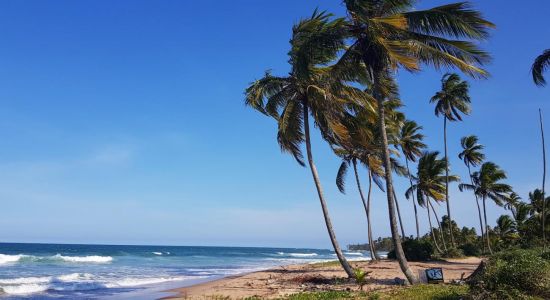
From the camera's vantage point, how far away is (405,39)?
1378 cm

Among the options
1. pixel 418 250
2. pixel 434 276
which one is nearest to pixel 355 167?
pixel 418 250

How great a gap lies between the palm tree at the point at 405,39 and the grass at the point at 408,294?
5.63 feet

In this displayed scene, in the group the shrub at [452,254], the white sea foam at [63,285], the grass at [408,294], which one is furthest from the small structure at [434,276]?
the shrub at [452,254]

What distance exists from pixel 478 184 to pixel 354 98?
95.7 feet

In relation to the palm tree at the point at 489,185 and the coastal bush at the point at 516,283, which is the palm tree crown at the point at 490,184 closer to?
the palm tree at the point at 489,185

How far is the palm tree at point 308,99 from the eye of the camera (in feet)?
53.9

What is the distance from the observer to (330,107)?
17.0m

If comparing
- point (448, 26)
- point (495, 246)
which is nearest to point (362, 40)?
point (448, 26)

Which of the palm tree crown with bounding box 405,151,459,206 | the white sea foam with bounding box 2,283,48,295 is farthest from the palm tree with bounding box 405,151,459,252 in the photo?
the white sea foam with bounding box 2,283,48,295

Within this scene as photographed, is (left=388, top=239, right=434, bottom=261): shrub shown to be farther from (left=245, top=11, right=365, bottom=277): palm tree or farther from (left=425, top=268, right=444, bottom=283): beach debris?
Result: (left=425, top=268, right=444, bottom=283): beach debris

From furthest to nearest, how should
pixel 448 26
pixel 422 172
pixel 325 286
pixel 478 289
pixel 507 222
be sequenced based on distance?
pixel 507 222 → pixel 422 172 → pixel 325 286 → pixel 448 26 → pixel 478 289

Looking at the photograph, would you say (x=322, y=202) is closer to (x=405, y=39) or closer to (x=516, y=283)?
(x=405, y=39)

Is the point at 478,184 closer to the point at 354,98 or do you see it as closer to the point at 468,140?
the point at 468,140

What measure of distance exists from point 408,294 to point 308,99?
27.9 feet
